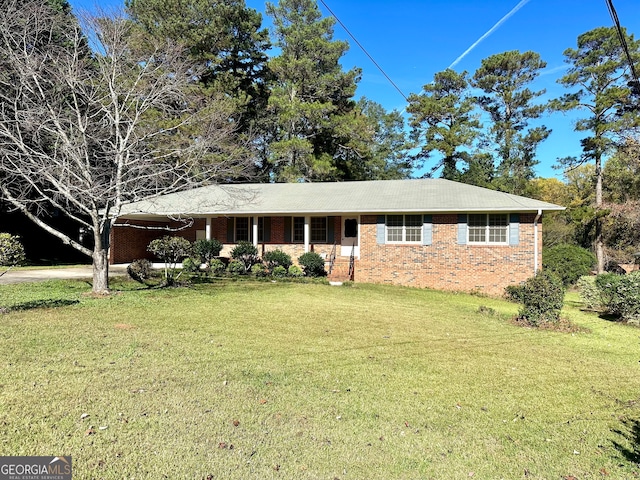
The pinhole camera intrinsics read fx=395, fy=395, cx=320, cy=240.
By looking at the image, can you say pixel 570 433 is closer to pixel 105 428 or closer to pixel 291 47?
pixel 105 428

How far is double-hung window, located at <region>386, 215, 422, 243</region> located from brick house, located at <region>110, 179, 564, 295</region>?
38 millimetres

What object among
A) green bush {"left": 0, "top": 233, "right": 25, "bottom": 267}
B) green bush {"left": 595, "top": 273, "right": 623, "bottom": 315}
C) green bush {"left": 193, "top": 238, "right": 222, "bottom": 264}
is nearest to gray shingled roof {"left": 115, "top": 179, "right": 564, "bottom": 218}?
green bush {"left": 193, "top": 238, "right": 222, "bottom": 264}

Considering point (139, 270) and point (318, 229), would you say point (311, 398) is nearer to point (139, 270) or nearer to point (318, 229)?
point (139, 270)

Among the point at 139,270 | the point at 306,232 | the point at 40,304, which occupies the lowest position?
the point at 40,304

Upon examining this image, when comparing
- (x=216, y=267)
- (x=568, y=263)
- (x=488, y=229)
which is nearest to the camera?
(x=488, y=229)

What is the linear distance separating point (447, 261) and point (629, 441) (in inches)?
462

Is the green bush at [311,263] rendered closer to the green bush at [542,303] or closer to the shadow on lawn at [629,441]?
the green bush at [542,303]

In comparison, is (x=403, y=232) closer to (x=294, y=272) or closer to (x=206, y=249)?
(x=294, y=272)

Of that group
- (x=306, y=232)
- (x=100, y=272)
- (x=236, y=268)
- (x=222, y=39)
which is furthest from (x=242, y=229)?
(x=222, y=39)

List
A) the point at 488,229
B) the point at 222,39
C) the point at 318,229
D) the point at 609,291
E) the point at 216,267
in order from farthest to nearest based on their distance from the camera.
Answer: the point at 222,39 < the point at 318,229 < the point at 216,267 < the point at 488,229 < the point at 609,291

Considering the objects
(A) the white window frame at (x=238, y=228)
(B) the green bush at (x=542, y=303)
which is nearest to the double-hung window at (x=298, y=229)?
(A) the white window frame at (x=238, y=228)

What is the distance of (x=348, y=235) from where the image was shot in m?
17.8

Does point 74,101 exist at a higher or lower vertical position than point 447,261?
higher

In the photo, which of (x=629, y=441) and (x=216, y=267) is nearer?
(x=629, y=441)
